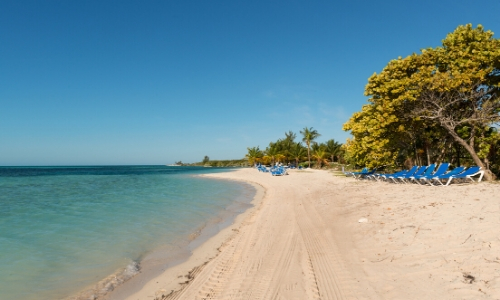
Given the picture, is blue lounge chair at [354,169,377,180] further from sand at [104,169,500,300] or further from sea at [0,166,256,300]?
sand at [104,169,500,300]

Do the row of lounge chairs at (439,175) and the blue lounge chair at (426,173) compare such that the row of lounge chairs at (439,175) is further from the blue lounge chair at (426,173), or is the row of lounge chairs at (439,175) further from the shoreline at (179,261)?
the shoreline at (179,261)

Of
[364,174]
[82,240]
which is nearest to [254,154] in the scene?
[364,174]

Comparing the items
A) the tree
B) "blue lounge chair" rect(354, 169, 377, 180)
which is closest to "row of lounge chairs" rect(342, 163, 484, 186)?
A: the tree

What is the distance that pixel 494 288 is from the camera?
3.09 meters

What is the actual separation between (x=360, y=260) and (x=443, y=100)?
13618 millimetres

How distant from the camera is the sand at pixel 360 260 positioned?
3.57 m

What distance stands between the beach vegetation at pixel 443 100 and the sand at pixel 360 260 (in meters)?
7.73

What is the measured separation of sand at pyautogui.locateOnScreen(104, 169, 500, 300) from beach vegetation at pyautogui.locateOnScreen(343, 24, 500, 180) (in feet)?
25.4

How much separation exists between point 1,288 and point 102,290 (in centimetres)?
172

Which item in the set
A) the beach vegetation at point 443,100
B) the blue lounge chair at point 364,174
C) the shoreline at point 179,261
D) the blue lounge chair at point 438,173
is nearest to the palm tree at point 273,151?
the blue lounge chair at point 364,174

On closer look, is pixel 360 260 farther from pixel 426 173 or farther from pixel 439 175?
pixel 426 173

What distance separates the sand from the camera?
357 cm

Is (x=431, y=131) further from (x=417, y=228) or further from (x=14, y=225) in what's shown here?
(x=14, y=225)

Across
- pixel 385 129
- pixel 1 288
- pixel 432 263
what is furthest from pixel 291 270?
pixel 385 129
